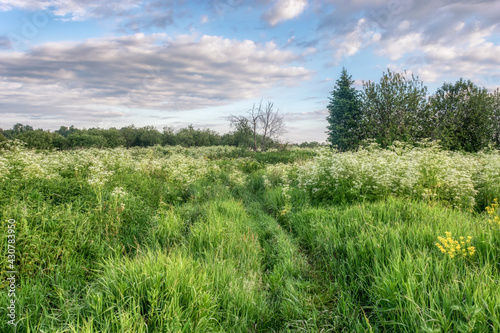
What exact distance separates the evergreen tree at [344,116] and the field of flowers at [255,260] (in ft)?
66.7

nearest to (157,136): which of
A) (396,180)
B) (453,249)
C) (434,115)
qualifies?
(434,115)

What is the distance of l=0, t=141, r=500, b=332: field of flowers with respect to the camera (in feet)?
9.55

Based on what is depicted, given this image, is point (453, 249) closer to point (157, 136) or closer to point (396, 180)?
point (396, 180)

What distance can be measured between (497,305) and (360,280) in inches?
60.1

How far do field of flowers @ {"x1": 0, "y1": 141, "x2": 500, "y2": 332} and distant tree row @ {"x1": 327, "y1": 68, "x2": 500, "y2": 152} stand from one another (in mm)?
16396

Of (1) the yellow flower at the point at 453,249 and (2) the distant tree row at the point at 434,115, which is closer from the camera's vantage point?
(1) the yellow flower at the point at 453,249

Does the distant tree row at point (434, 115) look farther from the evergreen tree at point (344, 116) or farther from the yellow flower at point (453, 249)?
the yellow flower at point (453, 249)

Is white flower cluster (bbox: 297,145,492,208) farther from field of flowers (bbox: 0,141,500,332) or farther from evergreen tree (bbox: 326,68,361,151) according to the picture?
evergreen tree (bbox: 326,68,361,151)

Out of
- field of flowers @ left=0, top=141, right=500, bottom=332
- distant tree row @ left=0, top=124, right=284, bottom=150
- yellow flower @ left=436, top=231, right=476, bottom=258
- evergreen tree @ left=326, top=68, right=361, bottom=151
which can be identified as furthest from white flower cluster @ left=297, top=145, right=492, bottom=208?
distant tree row @ left=0, top=124, right=284, bottom=150

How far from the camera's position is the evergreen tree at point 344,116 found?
2753cm

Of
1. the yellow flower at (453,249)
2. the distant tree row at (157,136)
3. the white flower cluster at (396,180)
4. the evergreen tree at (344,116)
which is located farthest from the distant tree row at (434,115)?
the distant tree row at (157,136)

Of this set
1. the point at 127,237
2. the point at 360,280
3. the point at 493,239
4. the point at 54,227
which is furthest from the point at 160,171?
the point at 493,239

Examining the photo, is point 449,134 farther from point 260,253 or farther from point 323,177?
point 260,253

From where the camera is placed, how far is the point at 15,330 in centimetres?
272
